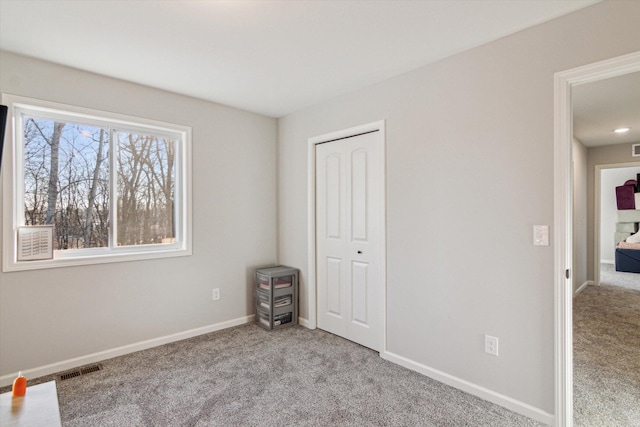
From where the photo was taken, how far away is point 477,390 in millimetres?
2248

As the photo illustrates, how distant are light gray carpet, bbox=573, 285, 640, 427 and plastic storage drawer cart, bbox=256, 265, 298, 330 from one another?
2.54 metres

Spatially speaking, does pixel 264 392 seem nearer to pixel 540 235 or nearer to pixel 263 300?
pixel 263 300

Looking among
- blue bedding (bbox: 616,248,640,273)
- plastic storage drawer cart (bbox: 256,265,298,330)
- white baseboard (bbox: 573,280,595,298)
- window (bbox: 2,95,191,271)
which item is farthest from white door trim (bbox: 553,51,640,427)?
blue bedding (bbox: 616,248,640,273)

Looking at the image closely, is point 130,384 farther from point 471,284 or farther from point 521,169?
point 521,169

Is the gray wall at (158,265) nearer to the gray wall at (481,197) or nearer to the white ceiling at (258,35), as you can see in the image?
the white ceiling at (258,35)

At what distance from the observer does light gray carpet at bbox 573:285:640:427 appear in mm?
2039

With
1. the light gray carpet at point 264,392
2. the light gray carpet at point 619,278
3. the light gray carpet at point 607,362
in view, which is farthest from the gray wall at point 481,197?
the light gray carpet at point 619,278

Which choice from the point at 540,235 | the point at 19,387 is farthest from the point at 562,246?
the point at 19,387

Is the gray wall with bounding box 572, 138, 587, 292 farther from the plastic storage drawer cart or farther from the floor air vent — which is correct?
the floor air vent

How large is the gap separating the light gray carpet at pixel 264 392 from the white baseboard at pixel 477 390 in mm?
51

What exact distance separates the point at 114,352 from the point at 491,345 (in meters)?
3.08

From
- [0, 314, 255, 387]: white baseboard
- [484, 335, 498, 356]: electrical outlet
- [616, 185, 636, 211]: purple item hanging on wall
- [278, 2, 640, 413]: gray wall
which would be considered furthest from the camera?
[616, 185, 636, 211]: purple item hanging on wall

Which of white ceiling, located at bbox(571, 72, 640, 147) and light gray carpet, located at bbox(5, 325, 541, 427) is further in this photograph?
white ceiling, located at bbox(571, 72, 640, 147)

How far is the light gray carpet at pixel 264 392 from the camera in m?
2.00
